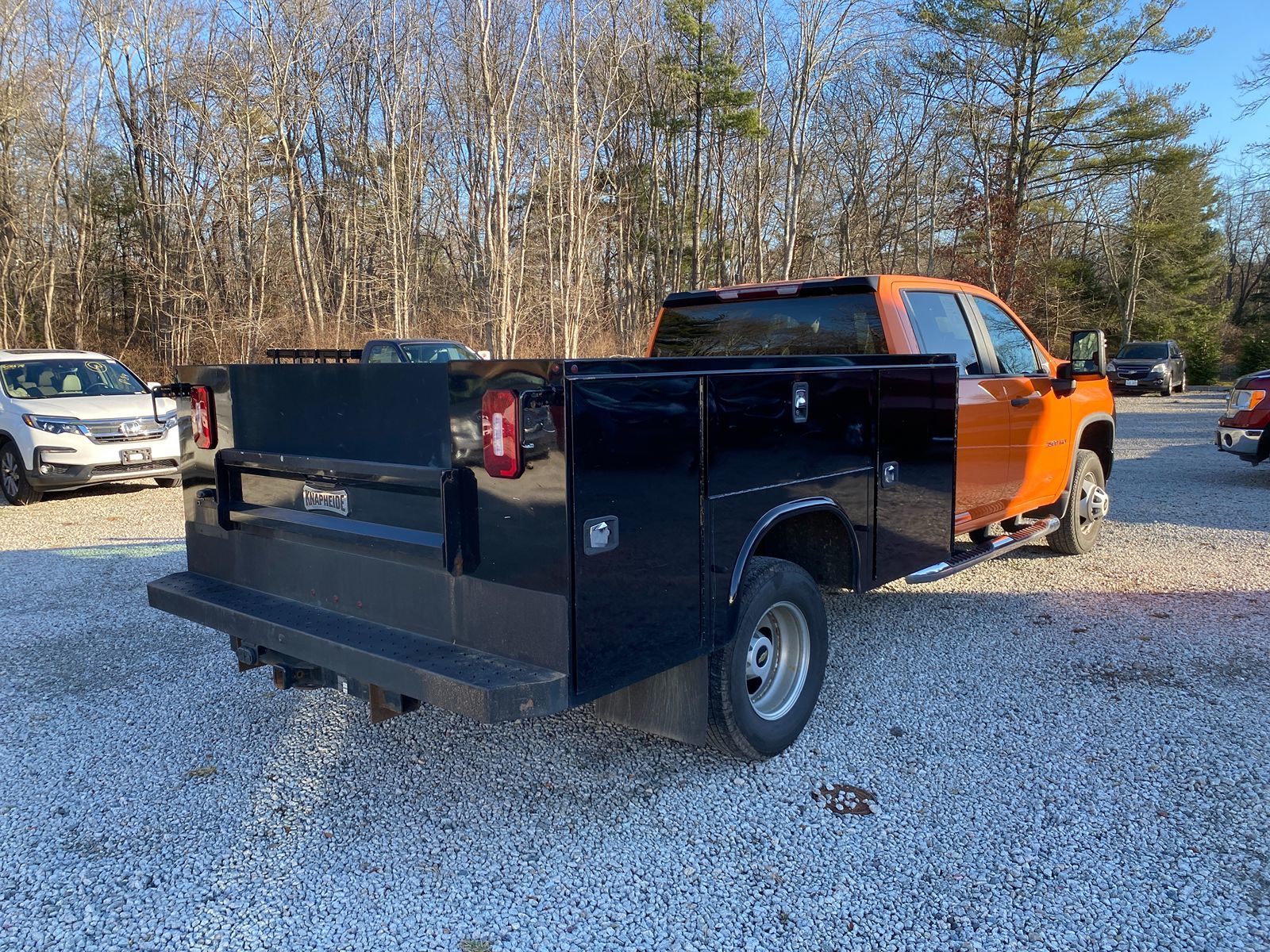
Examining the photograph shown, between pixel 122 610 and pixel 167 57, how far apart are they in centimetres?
2643

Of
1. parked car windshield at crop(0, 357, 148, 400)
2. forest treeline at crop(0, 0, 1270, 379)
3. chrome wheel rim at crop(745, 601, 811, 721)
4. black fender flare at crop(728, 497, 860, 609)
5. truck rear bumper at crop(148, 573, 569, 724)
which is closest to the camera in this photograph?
truck rear bumper at crop(148, 573, 569, 724)

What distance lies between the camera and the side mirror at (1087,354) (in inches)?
237

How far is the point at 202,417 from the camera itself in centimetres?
383

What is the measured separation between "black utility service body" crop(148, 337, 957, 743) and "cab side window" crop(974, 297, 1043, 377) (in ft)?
6.84

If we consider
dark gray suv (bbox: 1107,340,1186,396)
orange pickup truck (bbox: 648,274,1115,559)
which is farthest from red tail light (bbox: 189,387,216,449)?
dark gray suv (bbox: 1107,340,1186,396)

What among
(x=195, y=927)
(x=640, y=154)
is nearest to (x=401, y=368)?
(x=195, y=927)

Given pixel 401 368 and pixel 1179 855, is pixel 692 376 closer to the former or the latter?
pixel 401 368

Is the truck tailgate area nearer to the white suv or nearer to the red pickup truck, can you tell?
the white suv

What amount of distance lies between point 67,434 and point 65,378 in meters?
1.64

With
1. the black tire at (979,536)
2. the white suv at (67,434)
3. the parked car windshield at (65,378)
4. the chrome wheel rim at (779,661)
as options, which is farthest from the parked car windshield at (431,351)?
the chrome wheel rim at (779,661)

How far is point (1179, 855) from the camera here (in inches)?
120

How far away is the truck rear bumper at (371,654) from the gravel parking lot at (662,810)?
2.06ft

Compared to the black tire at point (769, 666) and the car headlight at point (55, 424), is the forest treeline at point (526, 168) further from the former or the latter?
the black tire at point (769, 666)

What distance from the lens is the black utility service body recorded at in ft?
8.88
